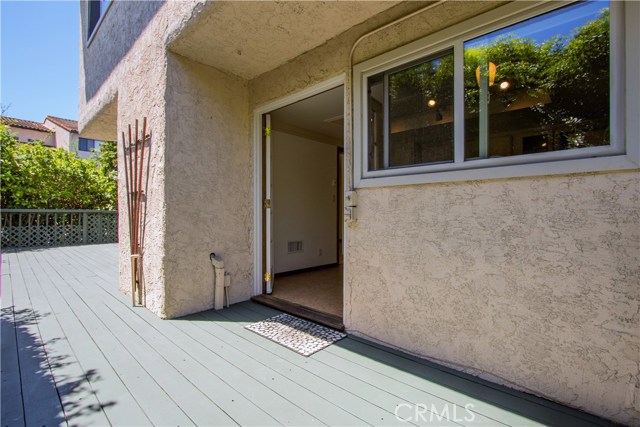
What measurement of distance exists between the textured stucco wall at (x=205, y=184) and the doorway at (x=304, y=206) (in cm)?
29

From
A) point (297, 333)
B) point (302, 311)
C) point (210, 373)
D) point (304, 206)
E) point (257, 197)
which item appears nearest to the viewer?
point (210, 373)

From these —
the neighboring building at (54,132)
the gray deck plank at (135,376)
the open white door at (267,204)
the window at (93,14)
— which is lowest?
the gray deck plank at (135,376)

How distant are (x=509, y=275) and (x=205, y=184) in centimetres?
303

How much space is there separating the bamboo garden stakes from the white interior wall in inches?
75.8

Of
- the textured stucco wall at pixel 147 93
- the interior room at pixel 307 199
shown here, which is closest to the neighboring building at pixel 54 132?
the textured stucco wall at pixel 147 93

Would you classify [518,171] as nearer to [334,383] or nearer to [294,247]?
[334,383]

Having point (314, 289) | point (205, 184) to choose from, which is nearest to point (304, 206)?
point (314, 289)

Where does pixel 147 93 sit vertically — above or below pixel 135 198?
above

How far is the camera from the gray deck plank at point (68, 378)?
5.19 feet

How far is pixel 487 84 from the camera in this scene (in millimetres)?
1915

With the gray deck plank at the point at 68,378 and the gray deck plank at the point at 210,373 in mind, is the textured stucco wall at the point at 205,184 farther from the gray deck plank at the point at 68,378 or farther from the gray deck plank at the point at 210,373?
the gray deck plank at the point at 68,378

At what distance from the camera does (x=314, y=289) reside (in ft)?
13.4

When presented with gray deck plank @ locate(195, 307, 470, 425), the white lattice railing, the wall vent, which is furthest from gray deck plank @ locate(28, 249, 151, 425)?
the white lattice railing

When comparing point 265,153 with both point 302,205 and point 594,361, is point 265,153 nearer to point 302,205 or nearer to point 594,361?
point 302,205
